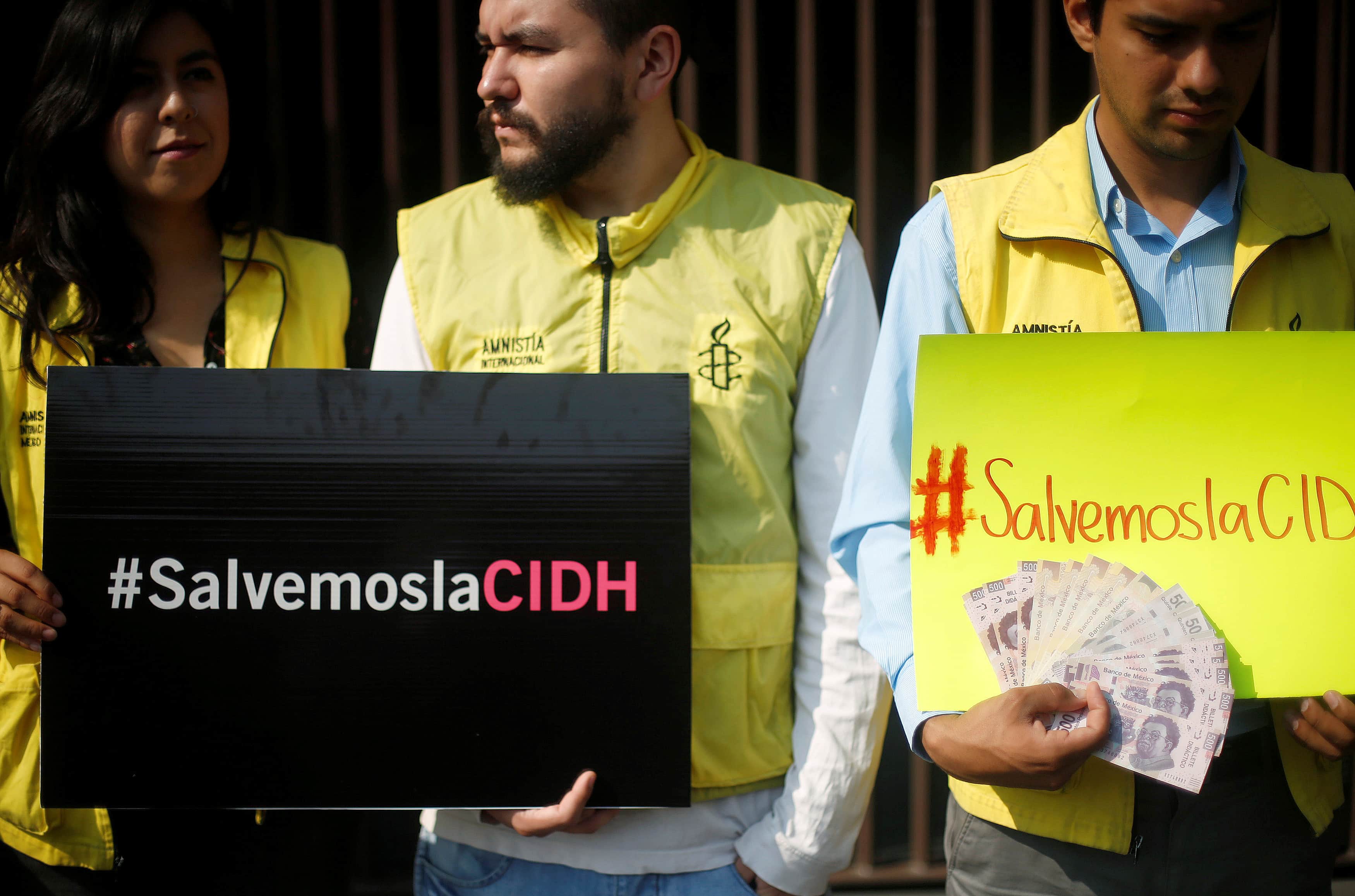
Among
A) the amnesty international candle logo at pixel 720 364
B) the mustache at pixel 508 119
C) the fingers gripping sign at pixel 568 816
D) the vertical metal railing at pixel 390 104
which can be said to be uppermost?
the vertical metal railing at pixel 390 104

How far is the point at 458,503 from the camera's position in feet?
5.39

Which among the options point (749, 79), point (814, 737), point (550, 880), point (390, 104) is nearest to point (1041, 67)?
point (749, 79)

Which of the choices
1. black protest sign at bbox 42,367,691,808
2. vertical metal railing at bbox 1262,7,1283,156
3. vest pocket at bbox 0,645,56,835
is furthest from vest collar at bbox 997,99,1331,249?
vest pocket at bbox 0,645,56,835

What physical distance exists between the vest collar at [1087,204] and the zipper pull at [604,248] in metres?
0.67

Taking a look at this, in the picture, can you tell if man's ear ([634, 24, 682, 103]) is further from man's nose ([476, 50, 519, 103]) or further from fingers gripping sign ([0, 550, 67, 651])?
fingers gripping sign ([0, 550, 67, 651])

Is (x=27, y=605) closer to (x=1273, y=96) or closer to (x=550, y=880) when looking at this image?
(x=550, y=880)

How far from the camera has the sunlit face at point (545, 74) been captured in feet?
5.93

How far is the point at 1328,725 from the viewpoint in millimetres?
1313

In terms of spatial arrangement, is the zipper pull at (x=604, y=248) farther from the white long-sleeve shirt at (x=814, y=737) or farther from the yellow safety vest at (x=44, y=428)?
the yellow safety vest at (x=44, y=428)

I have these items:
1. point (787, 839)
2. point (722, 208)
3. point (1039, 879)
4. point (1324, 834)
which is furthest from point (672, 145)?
point (1324, 834)

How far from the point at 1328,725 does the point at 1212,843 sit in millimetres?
261

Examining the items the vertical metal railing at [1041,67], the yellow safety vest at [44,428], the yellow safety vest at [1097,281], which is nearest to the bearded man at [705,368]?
the yellow safety vest at [44,428]

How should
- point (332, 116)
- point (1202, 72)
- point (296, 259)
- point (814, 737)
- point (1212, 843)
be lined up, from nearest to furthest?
point (1202, 72), point (1212, 843), point (814, 737), point (296, 259), point (332, 116)

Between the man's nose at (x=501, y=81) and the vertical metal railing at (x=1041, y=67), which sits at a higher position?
the vertical metal railing at (x=1041, y=67)
